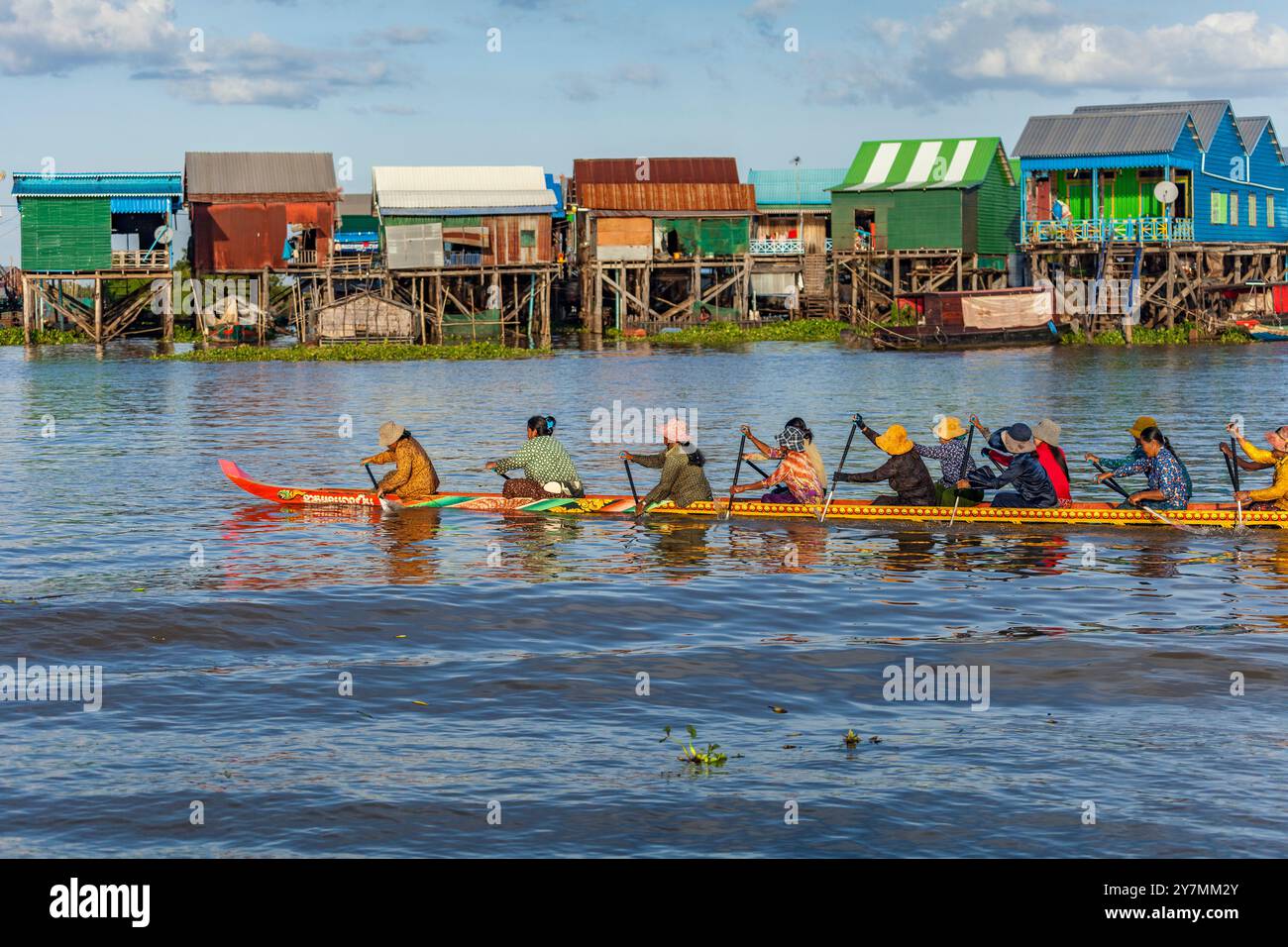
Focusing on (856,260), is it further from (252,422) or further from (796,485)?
(796,485)

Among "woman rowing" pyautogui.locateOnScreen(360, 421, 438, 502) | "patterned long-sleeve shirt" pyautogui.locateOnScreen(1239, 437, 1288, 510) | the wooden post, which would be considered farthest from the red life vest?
the wooden post

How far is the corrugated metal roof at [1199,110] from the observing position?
186 feet

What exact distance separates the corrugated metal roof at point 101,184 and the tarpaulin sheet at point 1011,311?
31.1 metres

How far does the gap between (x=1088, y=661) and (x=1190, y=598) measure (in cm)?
280

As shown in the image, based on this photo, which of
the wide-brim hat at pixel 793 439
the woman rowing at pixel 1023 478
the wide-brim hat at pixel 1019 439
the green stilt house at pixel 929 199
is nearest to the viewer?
the wide-brim hat at pixel 1019 439

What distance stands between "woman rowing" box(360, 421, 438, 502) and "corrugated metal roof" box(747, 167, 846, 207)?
52.2 m

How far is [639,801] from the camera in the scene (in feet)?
30.3

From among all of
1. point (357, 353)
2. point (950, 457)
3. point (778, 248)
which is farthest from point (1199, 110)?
point (950, 457)

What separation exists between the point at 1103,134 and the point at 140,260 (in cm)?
3639

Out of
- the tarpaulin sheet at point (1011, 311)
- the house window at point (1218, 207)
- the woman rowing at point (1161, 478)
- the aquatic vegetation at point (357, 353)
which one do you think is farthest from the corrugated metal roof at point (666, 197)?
Answer: the woman rowing at point (1161, 478)

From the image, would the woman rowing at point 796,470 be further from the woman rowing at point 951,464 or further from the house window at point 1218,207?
the house window at point 1218,207

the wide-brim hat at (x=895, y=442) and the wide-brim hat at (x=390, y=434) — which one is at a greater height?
the wide-brim hat at (x=390, y=434)
